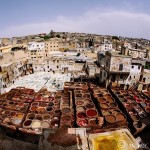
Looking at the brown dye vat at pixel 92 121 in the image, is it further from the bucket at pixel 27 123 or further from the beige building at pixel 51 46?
the beige building at pixel 51 46

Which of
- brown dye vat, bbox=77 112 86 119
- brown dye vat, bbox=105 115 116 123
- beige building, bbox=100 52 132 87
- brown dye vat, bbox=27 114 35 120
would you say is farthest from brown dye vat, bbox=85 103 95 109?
beige building, bbox=100 52 132 87

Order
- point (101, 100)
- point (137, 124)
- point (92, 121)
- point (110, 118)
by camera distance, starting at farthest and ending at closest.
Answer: point (101, 100)
point (110, 118)
point (92, 121)
point (137, 124)

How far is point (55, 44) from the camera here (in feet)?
219

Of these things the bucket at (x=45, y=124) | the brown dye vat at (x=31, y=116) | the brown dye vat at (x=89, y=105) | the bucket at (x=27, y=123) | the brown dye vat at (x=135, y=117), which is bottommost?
the bucket at (x=45, y=124)

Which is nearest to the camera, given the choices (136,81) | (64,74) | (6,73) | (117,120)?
(117,120)

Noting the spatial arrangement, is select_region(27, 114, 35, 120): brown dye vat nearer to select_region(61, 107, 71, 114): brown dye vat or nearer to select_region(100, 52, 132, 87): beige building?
select_region(61, 107, 71, 114): brown dye vat

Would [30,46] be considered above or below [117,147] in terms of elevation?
above

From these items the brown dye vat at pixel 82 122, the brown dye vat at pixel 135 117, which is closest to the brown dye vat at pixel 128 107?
the brown dye vat at pixel 135 117

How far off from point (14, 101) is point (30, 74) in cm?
1863

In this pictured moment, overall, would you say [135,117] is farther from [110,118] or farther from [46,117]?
[46,117]

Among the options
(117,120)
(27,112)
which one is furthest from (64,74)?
(117,120)

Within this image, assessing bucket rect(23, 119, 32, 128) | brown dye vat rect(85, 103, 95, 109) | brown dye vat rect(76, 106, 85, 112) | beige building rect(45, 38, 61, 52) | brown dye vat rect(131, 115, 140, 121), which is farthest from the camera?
beige building rect(45, 38, 61, 52)

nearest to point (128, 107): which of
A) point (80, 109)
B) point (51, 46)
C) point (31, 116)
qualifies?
point (80, 109)

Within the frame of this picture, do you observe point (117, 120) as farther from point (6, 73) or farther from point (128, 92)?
point (6, 73)
